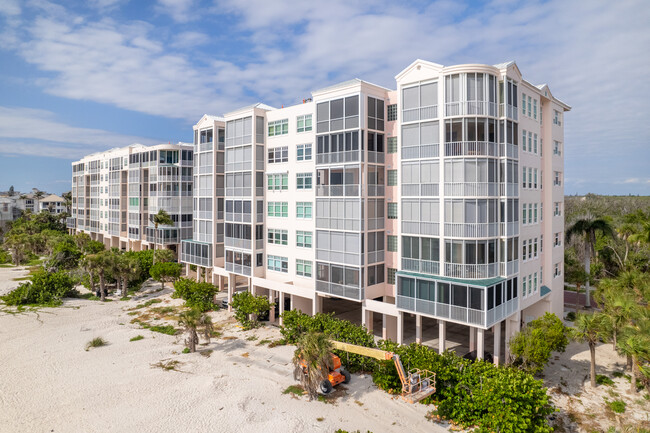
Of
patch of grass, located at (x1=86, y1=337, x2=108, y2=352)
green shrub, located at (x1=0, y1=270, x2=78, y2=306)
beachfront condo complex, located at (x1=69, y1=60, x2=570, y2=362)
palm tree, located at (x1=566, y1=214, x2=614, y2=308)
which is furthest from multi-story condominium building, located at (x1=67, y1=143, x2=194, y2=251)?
palm tree, located at (x1=566, y1=214, x2=614, y2=308)

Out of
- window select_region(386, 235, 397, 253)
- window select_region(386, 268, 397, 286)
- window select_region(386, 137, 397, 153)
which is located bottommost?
window select_region(386, 268, 397, 286)

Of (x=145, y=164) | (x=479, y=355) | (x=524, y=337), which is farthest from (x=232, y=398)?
(x=145, y=164)

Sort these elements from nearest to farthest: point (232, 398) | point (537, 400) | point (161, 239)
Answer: point (537, 400) < point (232, 398) < point (161, 239)

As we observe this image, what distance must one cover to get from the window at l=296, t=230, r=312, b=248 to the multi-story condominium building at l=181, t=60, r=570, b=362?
0.46 feet

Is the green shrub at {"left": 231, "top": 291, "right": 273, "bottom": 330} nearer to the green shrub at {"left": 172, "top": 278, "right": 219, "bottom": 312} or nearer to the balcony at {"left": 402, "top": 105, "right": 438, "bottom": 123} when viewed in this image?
the green shrub at {"left": 172, "top": 278, "right": 219, "bottom": 312}

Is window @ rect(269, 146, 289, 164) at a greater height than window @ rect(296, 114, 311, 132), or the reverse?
window @ rect(296, 114, 311, 132)

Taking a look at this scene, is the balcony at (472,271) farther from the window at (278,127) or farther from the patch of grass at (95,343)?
the patch of grass at (95,343)

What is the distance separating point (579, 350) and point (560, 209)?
42.3ft

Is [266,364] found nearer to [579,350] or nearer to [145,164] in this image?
[579,350]

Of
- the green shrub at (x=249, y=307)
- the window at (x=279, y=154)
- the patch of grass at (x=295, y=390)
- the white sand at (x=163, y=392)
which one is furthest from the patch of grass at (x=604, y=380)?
the window at (x=279, y=154)

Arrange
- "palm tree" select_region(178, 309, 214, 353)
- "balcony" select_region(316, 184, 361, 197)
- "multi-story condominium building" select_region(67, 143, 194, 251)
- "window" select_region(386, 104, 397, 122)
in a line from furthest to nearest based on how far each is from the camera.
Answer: "multi-story condominium building" select_region(67, 143, 194, 251) < "window" select_region(386, 104, 397, 122) < "balcony" select_region(316, 184, 361, 197) < "palm tree" select_region(178, 309, 214, 353)

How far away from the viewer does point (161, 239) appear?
212 ft

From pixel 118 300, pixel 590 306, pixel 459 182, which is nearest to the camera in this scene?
pixel 459 182

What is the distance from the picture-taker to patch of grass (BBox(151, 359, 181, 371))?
2983cm
